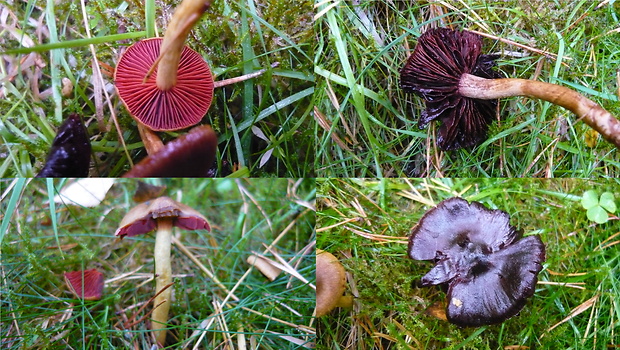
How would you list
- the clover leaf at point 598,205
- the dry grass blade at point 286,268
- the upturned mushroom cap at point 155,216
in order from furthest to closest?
1. the clover leaf at point 598,205
2. the dry grass blade at point 286,268
3. the upturned mushroom cap at point 155,216

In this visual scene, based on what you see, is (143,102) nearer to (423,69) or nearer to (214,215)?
(214,215)

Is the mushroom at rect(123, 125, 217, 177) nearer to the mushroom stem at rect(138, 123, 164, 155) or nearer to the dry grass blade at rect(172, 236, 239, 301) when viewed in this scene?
the mushroom stem at rect(138, 123, 164, 155)

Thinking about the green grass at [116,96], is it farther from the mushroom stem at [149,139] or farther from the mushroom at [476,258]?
the mushroom at [476,258]

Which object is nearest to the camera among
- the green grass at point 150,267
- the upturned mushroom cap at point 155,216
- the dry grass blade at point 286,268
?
the upturned mushroom cap at point 155,216

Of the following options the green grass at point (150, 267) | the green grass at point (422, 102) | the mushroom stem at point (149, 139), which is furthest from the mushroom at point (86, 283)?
the green grass at point (422, 102)

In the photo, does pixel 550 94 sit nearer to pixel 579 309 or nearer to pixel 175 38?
pixel 579 309

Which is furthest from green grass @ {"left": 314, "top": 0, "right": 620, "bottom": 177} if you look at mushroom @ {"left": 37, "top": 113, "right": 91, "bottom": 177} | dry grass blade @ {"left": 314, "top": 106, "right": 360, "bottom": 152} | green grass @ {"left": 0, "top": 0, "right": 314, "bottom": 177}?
mushroom @ {"left": 37, "top": 113, "right": 91, "bottom": 177}

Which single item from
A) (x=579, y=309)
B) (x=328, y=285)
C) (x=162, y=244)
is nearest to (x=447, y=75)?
(x=328, y=285)
